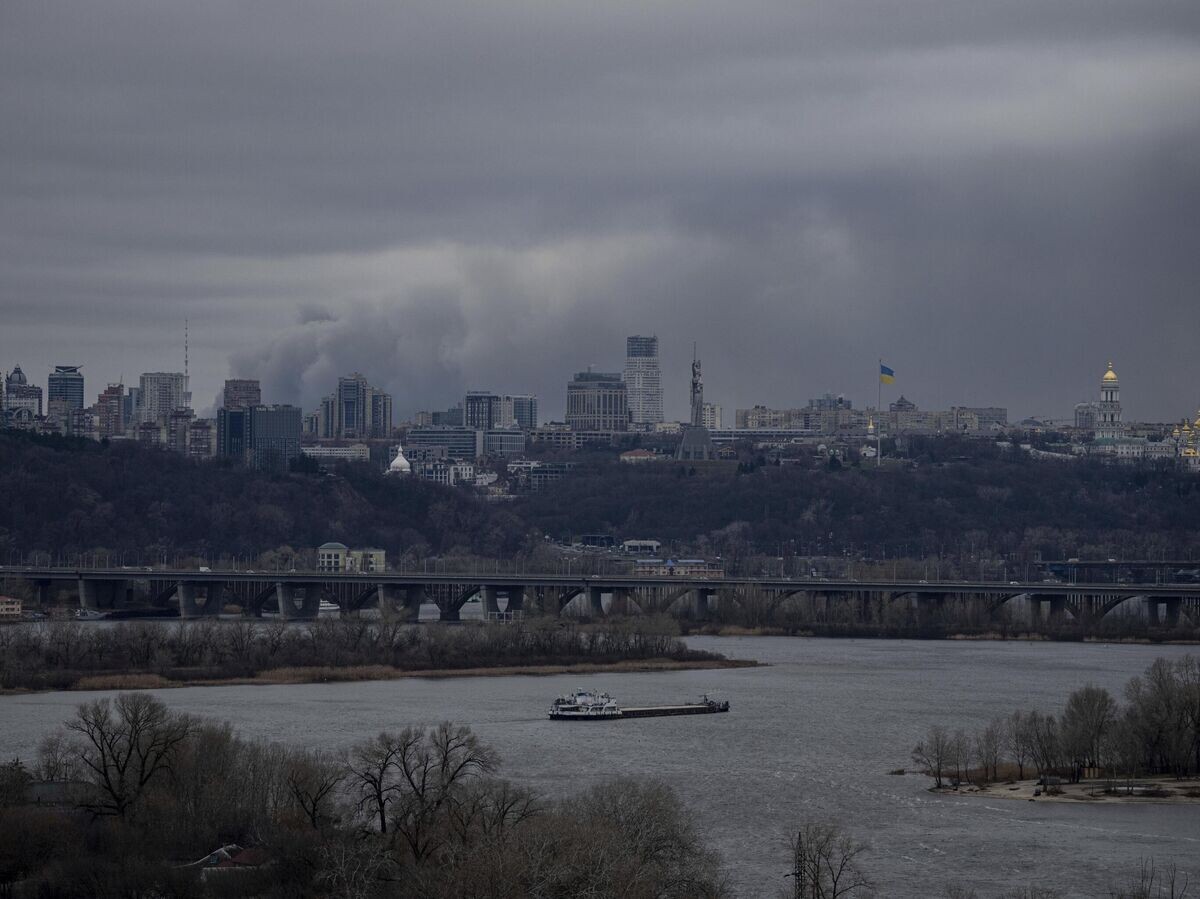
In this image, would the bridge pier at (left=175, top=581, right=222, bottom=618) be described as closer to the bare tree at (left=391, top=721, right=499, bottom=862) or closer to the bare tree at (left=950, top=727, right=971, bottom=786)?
the bare tree at (left=950, top=727, right=971, bottom=786)

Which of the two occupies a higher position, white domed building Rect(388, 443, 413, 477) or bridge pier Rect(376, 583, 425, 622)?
white domed building Rect(388, 443, 413, 477)

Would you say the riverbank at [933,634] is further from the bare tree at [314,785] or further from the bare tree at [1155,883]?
the bare tree at [314,785]

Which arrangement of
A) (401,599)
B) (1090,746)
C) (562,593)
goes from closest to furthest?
1. (1090,746)
2. (562,593)
3. (401,599)

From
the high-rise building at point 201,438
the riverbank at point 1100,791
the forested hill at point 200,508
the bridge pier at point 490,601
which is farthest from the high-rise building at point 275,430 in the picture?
the riverbank at point 1100,791

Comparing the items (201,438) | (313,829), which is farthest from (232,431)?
(313,829)

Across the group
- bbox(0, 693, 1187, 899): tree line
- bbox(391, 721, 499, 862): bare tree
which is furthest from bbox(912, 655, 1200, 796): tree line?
bbox(391, 721, 499, 862): bare tree

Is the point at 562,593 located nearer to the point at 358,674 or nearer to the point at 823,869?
the point at 358,674
